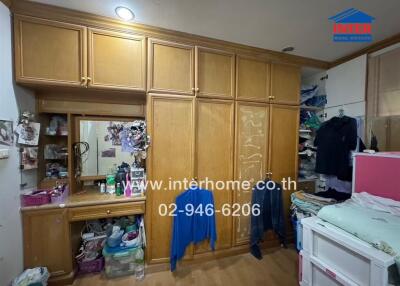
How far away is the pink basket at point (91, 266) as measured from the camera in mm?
1705

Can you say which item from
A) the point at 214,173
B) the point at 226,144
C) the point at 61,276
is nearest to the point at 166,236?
the point at 214,173

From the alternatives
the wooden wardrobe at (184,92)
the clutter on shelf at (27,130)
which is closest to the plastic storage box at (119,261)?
the wooden wardrobe at (184,92)

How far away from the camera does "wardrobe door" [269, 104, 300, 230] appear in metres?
2.10

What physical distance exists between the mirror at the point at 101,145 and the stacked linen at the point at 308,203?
6.63 feet

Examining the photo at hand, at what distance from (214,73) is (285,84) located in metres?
0.95

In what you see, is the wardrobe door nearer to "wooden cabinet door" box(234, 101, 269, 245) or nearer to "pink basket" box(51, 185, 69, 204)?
"wooden cabinet door" box(234, 101, 269, 245)

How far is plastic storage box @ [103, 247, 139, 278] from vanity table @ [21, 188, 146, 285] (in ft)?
0.97

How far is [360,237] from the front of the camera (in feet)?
3.49

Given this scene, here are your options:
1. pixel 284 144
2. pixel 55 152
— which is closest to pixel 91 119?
pixel 55 152

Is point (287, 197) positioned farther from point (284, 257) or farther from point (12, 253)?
point (12, 253)

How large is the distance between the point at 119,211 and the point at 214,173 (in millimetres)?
1027

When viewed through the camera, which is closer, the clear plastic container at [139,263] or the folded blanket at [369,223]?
the folded blanket at [369,223]

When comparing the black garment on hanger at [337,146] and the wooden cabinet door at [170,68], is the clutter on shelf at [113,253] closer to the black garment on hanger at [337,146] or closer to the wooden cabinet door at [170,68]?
the wooden cabinet door at [170,68]

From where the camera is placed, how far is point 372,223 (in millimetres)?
1089
